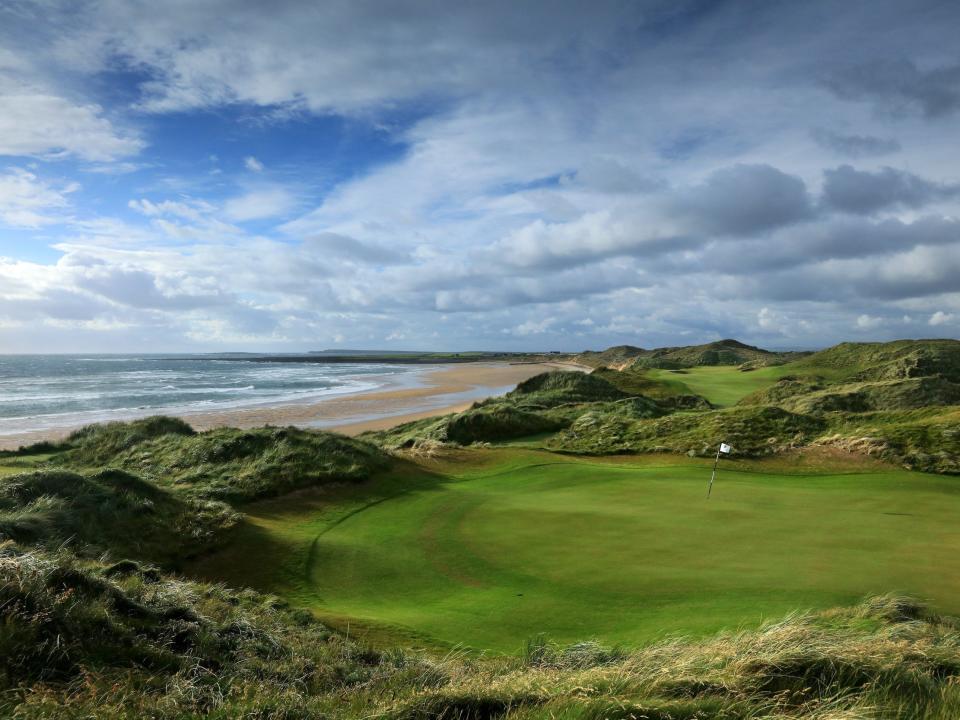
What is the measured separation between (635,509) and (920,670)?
24.7 ft

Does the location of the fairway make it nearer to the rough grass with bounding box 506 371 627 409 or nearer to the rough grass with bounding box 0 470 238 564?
the rough grass with bounding box 0 470 238 564

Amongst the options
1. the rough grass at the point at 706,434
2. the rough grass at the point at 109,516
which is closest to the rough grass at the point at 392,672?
the rough grass at the point at 109,516

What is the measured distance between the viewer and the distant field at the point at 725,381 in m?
44.2

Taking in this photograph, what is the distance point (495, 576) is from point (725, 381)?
153 feet

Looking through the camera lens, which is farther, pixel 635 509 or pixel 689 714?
pixel 635 509

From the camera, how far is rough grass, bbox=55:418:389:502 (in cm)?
1434

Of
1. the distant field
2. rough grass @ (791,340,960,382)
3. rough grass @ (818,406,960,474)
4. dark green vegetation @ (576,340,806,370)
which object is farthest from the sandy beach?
dark green vegetation @ (576,340,806,370)

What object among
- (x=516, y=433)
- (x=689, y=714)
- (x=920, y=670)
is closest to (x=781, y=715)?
(x=689, y=714)

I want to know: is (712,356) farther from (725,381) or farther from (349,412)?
(349,412)

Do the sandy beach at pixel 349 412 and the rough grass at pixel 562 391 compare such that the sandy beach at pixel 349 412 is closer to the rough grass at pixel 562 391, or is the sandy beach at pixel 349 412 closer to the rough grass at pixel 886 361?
the rough grass at pixel 562 391

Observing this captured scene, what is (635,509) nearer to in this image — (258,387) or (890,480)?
(890,480)

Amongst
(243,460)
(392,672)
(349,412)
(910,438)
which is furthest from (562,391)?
(392,672)

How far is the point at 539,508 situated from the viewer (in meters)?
12.2

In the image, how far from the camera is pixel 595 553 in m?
9.18
